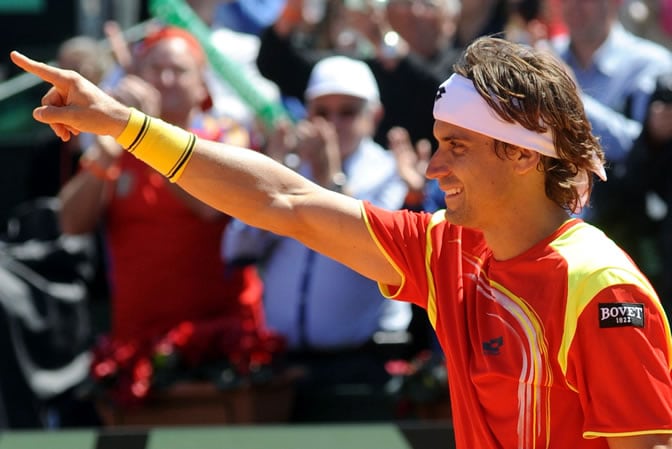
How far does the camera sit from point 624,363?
2.64 meters

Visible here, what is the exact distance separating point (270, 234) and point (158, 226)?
53 centimetres

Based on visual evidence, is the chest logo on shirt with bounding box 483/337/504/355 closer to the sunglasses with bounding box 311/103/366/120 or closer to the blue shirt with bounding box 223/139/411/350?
the blue shirt with bounding box 223/139/411/350

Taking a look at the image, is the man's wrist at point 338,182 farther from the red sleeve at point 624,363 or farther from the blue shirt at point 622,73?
the red sleeve at point 624,363

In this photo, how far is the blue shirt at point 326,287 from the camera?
5.53m

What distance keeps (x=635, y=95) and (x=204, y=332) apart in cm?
240

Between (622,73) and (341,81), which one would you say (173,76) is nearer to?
(341,81)

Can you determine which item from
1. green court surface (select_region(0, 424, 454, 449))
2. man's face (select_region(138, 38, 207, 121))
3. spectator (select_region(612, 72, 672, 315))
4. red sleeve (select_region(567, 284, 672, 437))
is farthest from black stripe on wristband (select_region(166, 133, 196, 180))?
spectator (select_region(612, 72, 672, 315))

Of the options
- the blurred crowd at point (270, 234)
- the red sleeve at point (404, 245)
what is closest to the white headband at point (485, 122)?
the red sleeve at point (404, 245)

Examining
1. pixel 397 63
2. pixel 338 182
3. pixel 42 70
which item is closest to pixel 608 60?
pixel 397 63

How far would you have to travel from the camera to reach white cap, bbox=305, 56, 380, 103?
18.7ft

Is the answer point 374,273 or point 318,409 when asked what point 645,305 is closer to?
point 374,273

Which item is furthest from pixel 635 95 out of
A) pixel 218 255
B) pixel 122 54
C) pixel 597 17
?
pixel 122 54

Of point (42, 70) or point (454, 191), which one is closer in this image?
point (42, 70)

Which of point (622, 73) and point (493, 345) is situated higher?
point (493, 345)
